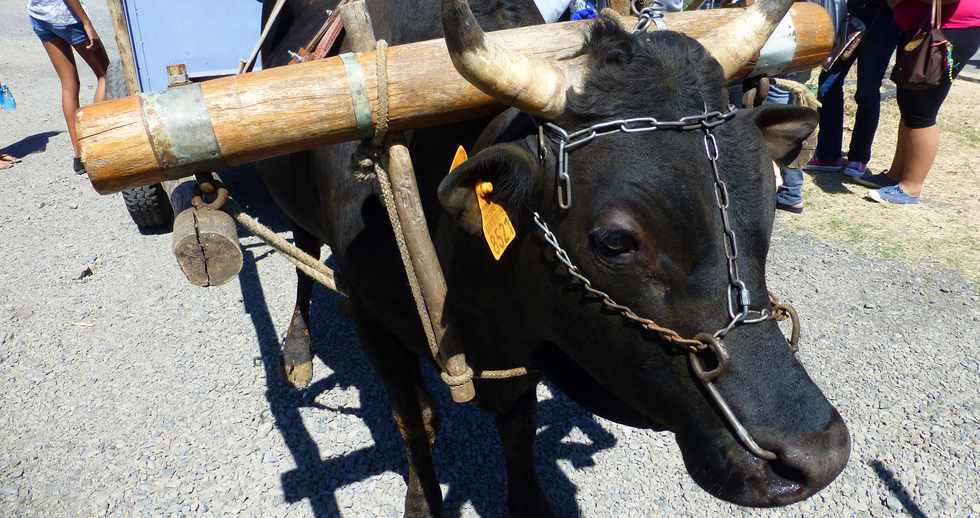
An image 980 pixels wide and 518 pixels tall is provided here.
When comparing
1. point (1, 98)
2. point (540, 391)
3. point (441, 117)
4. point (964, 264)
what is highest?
point (441, 117)

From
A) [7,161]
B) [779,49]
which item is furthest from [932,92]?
[7,161]

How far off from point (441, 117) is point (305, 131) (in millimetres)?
324

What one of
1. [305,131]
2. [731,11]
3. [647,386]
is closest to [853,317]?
[731,11]

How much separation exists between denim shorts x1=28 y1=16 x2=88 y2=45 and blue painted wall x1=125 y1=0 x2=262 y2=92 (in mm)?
2210

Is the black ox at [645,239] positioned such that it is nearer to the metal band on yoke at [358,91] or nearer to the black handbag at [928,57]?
the metal band on yoke at [358,91]

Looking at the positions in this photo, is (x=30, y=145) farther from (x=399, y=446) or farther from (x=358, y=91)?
(x=358, y=91)

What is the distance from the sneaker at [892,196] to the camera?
5.23 meters

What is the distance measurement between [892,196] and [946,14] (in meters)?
1.41

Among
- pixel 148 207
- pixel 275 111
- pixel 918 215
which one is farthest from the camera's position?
pixel 918 215

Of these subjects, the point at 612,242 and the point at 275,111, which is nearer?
the point at 612,242

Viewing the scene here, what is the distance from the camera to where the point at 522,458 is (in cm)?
257

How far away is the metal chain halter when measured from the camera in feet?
4.14

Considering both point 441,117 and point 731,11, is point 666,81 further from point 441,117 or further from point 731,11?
point 731,11

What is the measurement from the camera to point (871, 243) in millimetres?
4613
